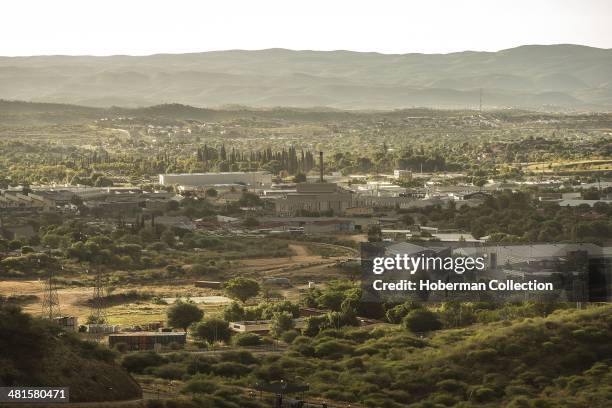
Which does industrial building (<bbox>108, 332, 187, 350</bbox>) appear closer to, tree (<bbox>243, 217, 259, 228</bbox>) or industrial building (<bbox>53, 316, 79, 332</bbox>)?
industrial building (<bbox>53, 316, 79, 332</bbox>)

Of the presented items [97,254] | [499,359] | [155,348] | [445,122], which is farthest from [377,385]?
[445,122]

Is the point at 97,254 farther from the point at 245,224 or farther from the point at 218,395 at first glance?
the point at 218,395

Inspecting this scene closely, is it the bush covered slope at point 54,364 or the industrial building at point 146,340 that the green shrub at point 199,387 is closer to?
the bush covered slope at point 54,364

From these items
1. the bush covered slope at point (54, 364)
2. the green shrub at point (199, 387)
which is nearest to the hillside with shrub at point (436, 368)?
the green shrub at point (199, 387)

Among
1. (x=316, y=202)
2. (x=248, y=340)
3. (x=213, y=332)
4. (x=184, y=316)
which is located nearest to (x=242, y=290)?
(x=184, y=316)

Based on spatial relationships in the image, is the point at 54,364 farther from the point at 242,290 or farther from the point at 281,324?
the point at 242,290
